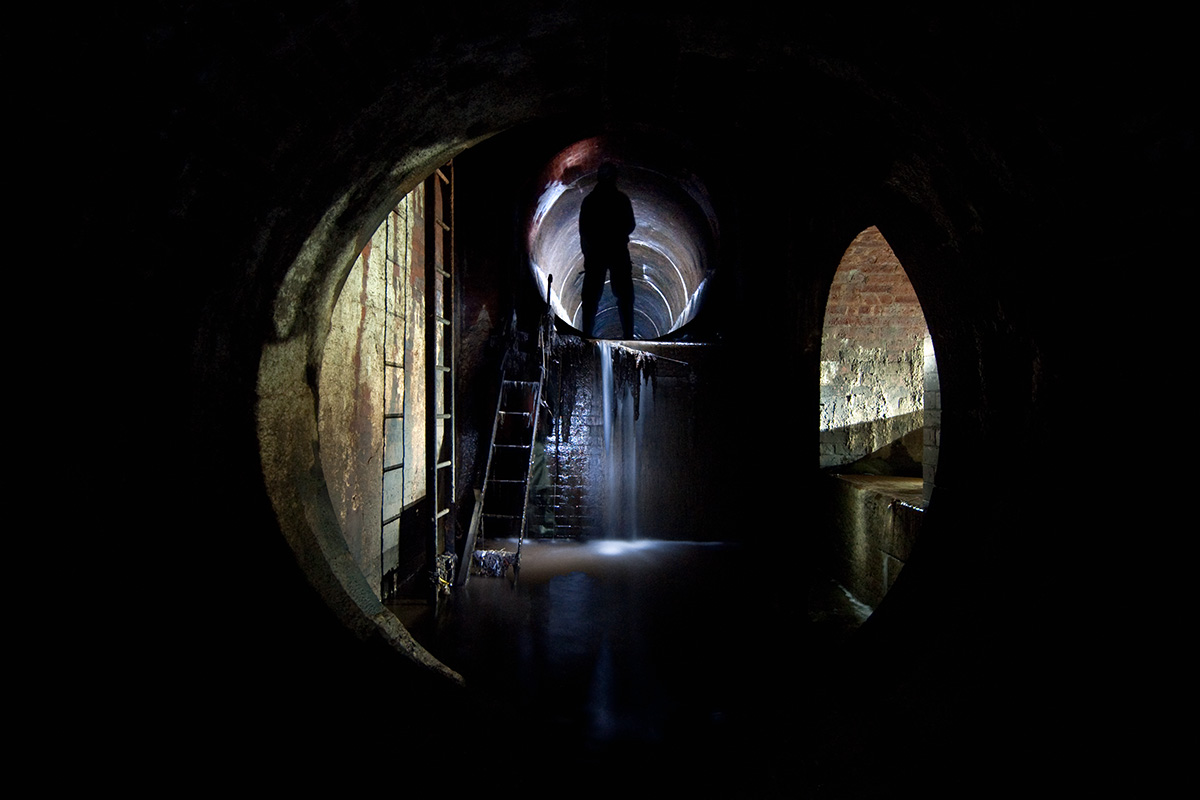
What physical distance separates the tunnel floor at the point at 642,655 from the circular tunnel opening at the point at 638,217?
2.87 metres

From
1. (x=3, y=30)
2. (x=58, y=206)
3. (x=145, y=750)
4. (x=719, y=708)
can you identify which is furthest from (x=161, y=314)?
(x=719, y=708)

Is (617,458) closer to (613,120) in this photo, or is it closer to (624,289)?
(624,289)

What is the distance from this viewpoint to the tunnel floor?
193cm

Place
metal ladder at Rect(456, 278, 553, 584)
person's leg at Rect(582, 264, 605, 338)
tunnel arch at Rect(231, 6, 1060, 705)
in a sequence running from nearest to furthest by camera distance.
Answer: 1. tunnel arch at Rect(231, 6, 1060, 705)
2. metal ladder at Rect(456, 278, 553, 584)
3. person's leg at Rect(582, 264, 605, 338)

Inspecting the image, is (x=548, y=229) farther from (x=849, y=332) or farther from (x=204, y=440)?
(x=204, y=440)

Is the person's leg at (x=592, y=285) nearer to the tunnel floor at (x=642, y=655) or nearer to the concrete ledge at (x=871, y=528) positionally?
the tunnel floor at (x=642, y=655)

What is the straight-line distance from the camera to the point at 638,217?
9977mm

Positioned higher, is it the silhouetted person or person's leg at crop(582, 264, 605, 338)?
the silhouetted person

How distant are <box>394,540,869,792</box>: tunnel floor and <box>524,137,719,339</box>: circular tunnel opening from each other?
2.87 metres

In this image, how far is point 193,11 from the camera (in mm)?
1509

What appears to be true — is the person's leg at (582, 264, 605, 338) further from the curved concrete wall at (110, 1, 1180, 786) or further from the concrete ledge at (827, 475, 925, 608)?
the curved concrete wall at (110, 1, 1180, 786)

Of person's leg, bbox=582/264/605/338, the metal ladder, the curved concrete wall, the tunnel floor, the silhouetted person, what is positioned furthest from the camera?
person's leg, bbox=582/264/605/338

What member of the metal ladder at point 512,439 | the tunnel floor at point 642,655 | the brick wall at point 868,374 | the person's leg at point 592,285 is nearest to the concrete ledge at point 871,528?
the tunnel floor at point 642,655

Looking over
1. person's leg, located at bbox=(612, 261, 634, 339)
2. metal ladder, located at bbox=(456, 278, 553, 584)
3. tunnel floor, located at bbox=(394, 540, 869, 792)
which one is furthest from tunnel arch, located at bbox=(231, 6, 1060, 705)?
person's leg, located at bbox=(612, 261, 634, 339)
